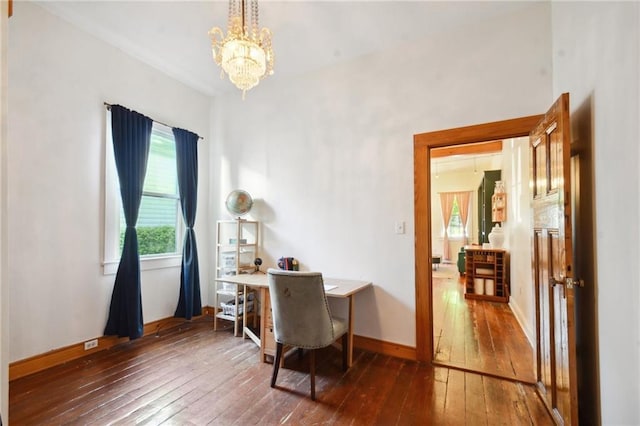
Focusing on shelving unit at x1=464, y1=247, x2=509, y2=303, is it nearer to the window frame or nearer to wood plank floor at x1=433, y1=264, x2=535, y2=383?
wood plank floor at x1=433, y1=264, x2=535, y2=383

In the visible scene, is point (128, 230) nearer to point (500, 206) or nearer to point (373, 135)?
point (373, 135)

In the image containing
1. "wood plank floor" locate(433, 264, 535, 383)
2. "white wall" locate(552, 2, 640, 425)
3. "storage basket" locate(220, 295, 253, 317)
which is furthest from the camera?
"storage basket" locate(220, 295, 253, 317)

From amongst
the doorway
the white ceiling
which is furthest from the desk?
the white ceiling

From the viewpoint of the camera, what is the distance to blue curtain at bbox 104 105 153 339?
2.95 meters

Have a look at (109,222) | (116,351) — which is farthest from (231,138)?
(116,351)

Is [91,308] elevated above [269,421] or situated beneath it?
elevated above

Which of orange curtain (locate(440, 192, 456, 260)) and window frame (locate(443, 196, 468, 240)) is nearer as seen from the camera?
window frame (locate(443, 196, 468, 240))

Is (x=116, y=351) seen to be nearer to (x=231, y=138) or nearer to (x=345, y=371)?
(x=345, y=371)

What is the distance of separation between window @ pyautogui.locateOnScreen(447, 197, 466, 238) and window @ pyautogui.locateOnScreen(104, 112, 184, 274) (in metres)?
8.05

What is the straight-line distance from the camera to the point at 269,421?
187 centimetres

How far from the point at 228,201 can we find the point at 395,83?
90.8 inches

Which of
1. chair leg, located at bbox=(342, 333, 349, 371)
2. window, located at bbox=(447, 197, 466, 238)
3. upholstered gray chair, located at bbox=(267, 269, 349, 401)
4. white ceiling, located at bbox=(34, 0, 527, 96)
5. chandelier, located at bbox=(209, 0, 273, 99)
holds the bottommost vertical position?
chair leg, located at bbox=(342, 333, 349, 371)

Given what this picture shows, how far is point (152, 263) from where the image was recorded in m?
3.41

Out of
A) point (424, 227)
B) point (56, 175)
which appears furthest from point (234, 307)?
point (424, 227)
